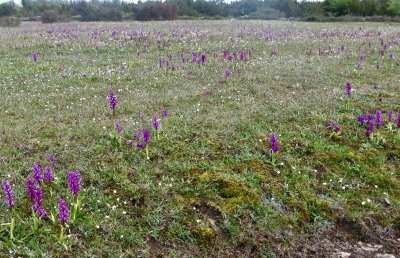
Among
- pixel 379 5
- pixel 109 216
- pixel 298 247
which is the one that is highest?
pixel 379 5

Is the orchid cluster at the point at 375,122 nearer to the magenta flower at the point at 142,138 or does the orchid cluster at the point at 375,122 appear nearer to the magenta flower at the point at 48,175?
the magenta flower at the point at 142,138

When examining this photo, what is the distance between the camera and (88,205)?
5.60 meters

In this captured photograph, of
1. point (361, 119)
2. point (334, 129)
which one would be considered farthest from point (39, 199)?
point (361, 119)

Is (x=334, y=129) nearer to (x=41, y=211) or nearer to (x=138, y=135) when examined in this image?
(x=138, y=135)

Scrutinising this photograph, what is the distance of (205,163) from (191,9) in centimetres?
5859

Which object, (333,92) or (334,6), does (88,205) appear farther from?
(334,6)

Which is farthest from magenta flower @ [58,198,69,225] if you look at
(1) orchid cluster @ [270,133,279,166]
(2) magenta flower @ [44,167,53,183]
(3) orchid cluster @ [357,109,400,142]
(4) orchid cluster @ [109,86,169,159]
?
(3) orchid cluster @ [357,109,400,142]

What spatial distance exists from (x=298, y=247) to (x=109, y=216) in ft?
8.55

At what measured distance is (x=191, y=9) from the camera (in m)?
62.0

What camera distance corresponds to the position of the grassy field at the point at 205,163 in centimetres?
524

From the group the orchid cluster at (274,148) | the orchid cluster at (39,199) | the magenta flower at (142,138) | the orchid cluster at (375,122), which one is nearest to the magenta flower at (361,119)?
the orchid cluster at (375,122)

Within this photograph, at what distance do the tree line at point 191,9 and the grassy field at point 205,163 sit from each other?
120ft

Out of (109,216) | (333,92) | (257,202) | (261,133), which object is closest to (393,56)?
(333,92)

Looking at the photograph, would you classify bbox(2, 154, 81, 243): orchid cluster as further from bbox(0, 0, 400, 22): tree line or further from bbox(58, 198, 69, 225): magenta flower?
bbox(0, 0, 400, 22): tree line
